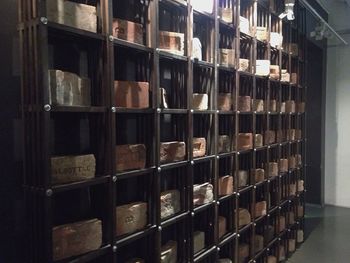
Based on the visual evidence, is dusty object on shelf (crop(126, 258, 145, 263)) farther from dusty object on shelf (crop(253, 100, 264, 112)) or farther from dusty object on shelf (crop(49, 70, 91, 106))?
dusty object on shelf (crop(253, 100, 264, 112))

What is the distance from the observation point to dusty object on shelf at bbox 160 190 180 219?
199cm

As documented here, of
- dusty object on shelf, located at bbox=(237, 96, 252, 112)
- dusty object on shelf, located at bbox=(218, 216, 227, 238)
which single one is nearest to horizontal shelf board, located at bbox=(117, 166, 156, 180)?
dusty object on shelf, located at bbox=(218, 216, 227, 238)

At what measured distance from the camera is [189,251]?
221 centimetres

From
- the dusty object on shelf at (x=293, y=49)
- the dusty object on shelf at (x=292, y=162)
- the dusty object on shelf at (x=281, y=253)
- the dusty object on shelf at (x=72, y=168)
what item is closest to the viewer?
the dusty object on shelf at (x=72, y=168)

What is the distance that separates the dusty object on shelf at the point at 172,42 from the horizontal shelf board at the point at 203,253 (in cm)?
132

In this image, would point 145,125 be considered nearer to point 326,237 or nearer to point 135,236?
point 135,236

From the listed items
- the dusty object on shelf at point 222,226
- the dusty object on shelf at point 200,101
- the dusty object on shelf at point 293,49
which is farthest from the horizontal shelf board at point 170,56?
the dusty object on shelf at point 293,49

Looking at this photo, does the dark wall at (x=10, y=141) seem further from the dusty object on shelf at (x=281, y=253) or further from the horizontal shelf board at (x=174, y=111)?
the dusty object on shelf at (x=281, y=253)

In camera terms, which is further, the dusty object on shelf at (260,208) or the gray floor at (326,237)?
the gray floor at (326,237)

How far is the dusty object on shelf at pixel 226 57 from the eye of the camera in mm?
2551

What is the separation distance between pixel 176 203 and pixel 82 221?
2.40 ft

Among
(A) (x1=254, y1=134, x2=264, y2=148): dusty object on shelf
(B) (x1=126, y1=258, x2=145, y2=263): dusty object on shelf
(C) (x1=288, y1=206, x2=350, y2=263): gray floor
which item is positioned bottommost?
(C) (x1=288, y1=206, x2=350, y2=263): gray floor

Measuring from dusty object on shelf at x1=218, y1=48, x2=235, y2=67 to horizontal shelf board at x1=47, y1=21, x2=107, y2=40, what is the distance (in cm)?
120

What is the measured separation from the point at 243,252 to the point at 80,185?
1.94 metres
